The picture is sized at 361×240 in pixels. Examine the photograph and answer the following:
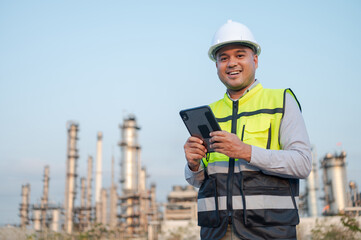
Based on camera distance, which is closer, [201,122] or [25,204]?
[201,122]

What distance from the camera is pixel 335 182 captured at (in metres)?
27.8

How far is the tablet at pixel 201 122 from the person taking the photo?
2066 mm

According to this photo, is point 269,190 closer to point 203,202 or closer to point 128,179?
point 203,202

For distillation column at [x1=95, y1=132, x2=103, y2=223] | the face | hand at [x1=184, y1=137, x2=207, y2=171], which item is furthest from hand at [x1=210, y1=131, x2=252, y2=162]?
distillation column at [x1=95, y1=132, x2=103, y2=223]

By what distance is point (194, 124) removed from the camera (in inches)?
86.4

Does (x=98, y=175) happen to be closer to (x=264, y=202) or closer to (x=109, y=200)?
(x=109, y=200)

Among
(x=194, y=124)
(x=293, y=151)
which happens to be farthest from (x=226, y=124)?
(x=293, y=151)

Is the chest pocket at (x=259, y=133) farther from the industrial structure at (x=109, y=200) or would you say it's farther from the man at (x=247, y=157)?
the industrial structure at (x=109, y=200)

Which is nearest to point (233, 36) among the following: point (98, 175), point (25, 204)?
point (98, 175)

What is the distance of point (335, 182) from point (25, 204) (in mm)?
30640

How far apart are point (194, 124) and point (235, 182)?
0.38 metres

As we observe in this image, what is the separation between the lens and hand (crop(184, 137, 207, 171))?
2.19 meters

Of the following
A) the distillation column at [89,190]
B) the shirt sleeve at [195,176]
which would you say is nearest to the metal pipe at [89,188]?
the distillation column at [89,190]

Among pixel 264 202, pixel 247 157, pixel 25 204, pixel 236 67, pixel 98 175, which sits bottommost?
pixel 264 202
